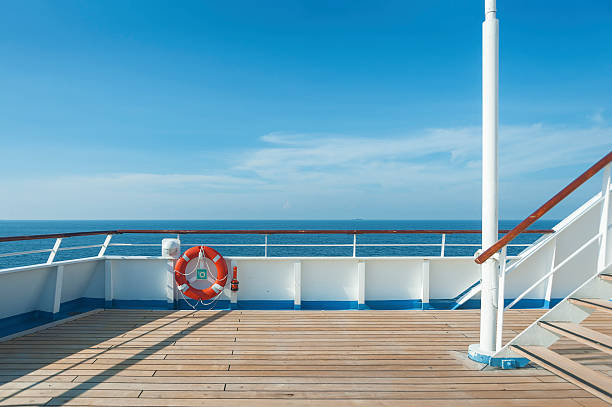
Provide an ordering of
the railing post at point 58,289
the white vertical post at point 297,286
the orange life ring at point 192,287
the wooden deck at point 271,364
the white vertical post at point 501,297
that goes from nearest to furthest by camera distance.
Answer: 1. the wooden deck at point 271,364
2. the white vertical post at point 501,297
3. the railing post at point 58,289
4. the orange life ring at point 192,287
5. the white vertical post at point 297,286

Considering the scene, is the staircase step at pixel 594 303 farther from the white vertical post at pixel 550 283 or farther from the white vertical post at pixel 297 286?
the white vertical post at pixel 297 286

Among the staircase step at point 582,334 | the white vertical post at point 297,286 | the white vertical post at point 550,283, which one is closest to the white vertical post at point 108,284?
the white vertical post at point 297,286

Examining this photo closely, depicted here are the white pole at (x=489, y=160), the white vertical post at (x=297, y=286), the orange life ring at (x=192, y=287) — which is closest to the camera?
the white pole at (x=489, y=160)

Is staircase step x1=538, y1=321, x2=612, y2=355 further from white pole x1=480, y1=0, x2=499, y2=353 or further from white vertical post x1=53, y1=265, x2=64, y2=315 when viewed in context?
white vertical post x1=53, y1=265, x2=64, y2=315

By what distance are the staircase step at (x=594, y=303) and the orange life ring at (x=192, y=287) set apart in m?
2.54

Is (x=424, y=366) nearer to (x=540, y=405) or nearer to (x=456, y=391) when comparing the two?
(x=456, y=391)

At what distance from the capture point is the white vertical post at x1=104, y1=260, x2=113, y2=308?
3.24 meters

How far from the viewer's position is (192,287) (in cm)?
317

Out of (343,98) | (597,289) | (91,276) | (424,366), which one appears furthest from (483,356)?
(343,98)

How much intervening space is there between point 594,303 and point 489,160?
84 centimetres

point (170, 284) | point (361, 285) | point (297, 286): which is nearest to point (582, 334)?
point (361, 285)

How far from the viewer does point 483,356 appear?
1.87 meters

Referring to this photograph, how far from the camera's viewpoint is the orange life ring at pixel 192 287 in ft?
10.1

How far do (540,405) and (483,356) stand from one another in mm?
467
